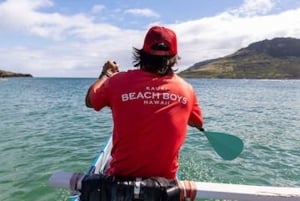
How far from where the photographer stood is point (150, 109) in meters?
3.58

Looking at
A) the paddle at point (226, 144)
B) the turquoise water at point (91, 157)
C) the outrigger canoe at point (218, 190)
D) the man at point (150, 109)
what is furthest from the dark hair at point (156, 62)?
the turquoise water at point (91, 157)

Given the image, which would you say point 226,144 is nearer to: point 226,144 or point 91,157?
point 226,144

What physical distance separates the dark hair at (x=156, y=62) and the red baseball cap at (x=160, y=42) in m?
0.05

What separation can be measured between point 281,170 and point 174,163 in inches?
365

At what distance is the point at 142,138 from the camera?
3.56m

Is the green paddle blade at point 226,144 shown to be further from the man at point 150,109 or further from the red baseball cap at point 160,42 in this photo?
the red baseball cap at point 160,42

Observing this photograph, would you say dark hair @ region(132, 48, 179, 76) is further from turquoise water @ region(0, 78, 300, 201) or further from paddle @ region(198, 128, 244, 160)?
turquoise water @ region(0, 78, 300, 201)

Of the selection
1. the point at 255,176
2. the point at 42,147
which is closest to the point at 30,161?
the point at 42,147

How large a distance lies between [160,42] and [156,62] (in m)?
0.20

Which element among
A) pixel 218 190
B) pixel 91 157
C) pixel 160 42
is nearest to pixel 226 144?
pixel 218 190

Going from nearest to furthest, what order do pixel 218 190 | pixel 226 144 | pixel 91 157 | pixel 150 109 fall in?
pixel 218 190
pixel 150 109
pixel 226 144
pixel 91 157

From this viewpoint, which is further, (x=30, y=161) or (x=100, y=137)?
(x=100, y=137)

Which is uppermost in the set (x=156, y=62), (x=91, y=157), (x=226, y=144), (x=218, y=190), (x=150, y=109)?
(x=156, y=62)

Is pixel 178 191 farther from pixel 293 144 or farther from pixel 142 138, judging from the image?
pixel 293 144
